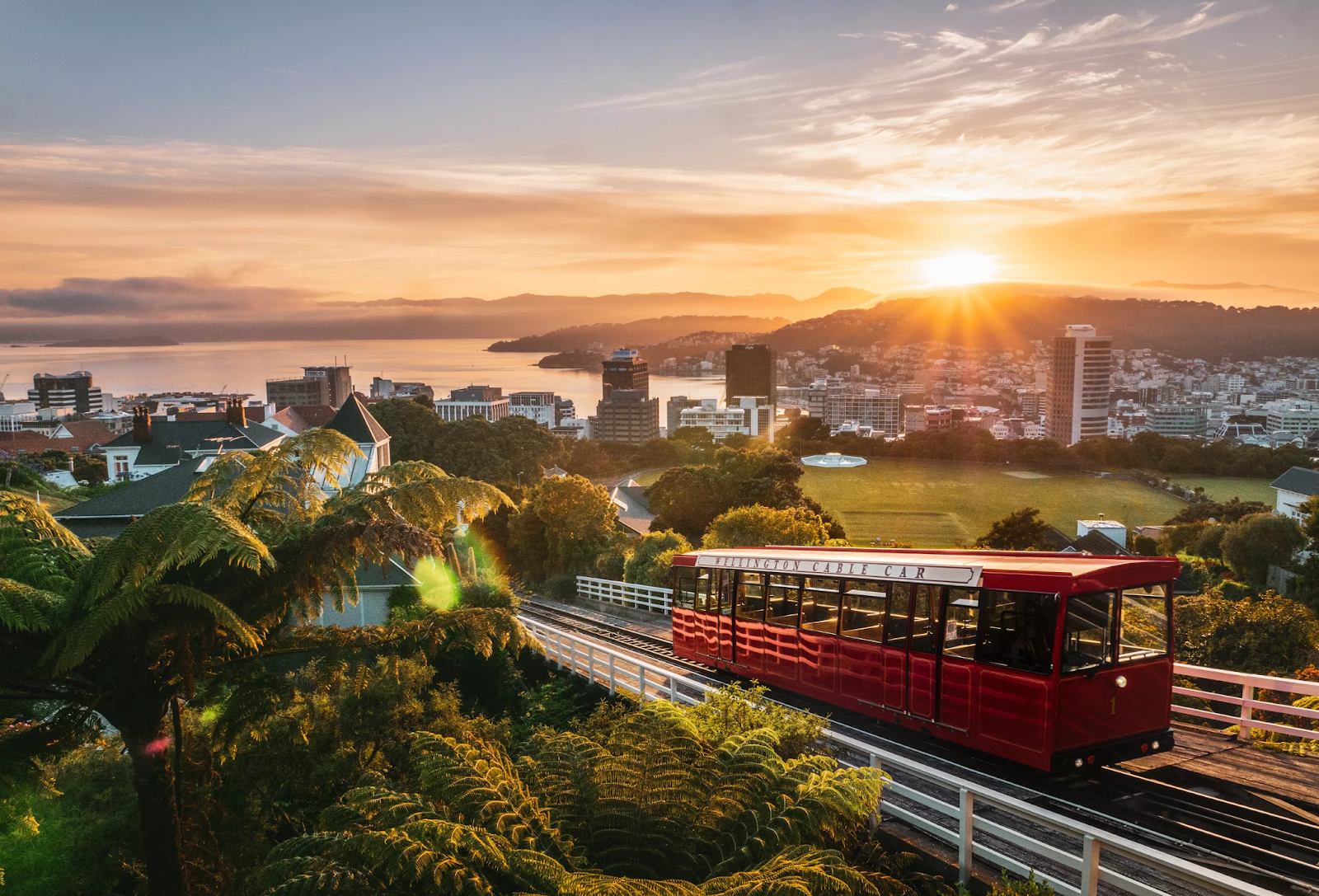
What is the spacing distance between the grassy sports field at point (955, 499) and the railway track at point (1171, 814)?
48225mm

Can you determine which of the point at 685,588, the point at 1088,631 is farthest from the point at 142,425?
the point at 1088,631

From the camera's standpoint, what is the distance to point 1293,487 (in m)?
70.4

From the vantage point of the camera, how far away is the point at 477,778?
20.0ft

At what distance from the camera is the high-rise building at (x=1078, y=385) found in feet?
585

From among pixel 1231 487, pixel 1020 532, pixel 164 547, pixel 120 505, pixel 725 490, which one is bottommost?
pixel 1231 487

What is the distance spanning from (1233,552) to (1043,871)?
178 ft

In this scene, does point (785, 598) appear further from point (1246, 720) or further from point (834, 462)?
point (834, 462)

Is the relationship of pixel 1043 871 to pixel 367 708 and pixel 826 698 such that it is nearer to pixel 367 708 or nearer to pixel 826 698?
pixel 826 698

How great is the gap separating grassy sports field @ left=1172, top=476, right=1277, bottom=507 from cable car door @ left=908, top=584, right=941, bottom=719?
80.4 meters

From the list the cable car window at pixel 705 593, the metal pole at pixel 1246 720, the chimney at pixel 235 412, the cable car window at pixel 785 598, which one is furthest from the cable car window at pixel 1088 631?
the chimney at pixel 235 412

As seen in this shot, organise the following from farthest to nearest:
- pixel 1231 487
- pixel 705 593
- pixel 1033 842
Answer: pixel 1231 487, pixel 705 593, pixel 1033 842

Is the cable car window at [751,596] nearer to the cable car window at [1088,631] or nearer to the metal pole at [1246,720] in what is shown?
the cable car window at [1088,631]

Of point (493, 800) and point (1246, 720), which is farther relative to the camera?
point (1246, 720)

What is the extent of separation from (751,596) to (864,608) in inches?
117
